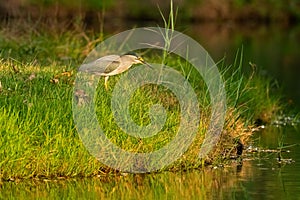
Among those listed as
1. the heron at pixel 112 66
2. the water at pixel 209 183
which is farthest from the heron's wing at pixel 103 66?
the water at pixel 209 183

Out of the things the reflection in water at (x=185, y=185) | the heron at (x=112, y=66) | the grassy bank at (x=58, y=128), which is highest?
the heron at (x=112, y=66)

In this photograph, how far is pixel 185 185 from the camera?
10.1 metres

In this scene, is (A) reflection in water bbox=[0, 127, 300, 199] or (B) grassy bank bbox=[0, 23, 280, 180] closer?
(A) reflection in water bbox=[0, 127, 300, 199]

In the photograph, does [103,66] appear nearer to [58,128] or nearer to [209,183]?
[58,128]

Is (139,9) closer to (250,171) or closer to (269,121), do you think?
(269,121)

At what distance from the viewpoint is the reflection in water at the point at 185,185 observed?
9516 mm

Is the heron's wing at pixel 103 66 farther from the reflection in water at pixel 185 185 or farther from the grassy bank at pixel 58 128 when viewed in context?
the reflection in water at pixel 185 185

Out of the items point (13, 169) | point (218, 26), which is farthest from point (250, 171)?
point (218, 26)

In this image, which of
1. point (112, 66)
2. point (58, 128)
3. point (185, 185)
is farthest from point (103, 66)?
point (185, 185)

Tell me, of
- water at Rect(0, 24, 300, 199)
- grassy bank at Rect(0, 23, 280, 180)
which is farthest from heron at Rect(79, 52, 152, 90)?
water at Rect(0, 24, 300, 199)

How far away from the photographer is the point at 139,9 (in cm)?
4025

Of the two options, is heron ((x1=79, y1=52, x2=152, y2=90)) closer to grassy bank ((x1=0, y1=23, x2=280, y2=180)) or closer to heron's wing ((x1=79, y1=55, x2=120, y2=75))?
heron's wing ((x1=79, y1=55, x2=120, y2=75))

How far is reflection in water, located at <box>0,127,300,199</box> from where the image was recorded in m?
9.52

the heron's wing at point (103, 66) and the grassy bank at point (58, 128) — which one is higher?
the heron's wing at point (103, 66)
